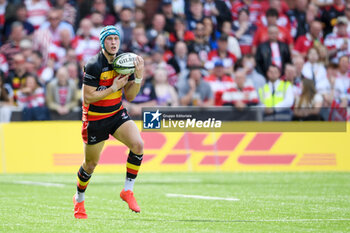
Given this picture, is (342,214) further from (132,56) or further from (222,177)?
(222,177)

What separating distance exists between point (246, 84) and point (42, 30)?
19.3 feet

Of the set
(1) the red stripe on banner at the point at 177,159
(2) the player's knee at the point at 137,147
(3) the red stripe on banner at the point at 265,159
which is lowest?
(1) the red stripe on banner at the point at 177,159

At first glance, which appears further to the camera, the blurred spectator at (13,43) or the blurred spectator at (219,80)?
the blurred spectator at (13,43)

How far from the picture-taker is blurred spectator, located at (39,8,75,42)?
758 inches

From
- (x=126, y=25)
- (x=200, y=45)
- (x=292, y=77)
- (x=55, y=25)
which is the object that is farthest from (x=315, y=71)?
(x=55, y=25)

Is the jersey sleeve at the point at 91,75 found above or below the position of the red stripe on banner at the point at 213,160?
above

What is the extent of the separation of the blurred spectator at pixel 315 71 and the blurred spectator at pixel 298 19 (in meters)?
1.92

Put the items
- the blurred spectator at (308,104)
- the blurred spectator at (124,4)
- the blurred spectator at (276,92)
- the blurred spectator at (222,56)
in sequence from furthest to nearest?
1. the blurred spectator at (124,4)
2. the blurred spectator at (222,56)
3. the blurred spectator at (276,92)
4. the blurred spectator at (308,104)

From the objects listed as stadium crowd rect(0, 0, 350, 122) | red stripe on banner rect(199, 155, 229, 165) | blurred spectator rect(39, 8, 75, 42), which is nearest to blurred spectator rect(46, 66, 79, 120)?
stadium crowd rect(0, 0, 350, 122)

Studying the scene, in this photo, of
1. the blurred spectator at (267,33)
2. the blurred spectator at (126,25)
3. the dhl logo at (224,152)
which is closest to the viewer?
the dhl logo at (224,152)

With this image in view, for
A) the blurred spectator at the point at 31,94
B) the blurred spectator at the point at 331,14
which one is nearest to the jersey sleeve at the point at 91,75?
the blurred spectator at the point at 31,94

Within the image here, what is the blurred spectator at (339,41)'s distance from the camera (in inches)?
803

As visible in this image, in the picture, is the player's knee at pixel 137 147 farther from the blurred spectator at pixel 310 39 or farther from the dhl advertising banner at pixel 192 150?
the blurred spectator at pixel 310 39

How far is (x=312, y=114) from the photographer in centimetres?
1652
